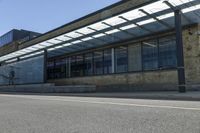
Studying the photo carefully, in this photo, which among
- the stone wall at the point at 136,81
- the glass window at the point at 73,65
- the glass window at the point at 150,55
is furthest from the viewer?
the glass window at the point at 73,65

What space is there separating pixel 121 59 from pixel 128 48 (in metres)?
1.40

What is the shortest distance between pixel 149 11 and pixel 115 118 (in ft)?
41.6

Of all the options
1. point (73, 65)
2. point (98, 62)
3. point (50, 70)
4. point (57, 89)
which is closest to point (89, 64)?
point (98, 62)

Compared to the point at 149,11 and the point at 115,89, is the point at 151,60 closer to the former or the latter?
the point at 115,89

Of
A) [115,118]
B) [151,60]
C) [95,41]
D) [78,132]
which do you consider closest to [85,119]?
[115,118]

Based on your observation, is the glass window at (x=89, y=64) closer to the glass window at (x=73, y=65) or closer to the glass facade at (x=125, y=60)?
the glass facade at (x=125, y=60)

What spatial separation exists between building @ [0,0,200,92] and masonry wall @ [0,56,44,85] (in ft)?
0.42

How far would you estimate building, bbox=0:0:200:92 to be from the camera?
17.8m

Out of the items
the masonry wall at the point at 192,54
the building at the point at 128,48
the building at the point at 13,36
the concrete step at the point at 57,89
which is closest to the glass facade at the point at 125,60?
the building at the point at 128,48

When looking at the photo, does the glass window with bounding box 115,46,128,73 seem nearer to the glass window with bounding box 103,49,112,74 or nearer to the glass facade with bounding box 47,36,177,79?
the glass facade with bounding box 47,36,177,79

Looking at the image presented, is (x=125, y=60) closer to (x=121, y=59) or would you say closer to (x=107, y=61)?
(x=121, y=59)

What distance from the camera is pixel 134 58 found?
2508 centimetres

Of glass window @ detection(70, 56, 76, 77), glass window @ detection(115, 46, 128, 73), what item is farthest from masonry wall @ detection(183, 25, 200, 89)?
glass window @ detection(70, 56, 76, 77)

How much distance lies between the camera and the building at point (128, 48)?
1783 cm
